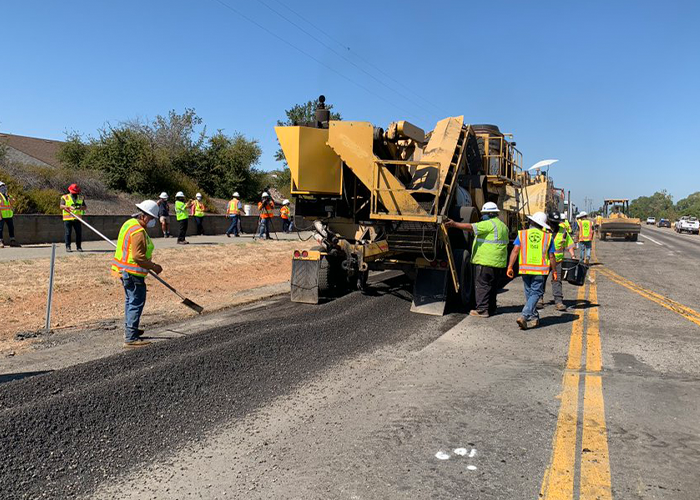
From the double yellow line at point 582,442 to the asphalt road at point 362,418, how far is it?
1 centimetres

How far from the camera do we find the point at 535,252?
7371mm

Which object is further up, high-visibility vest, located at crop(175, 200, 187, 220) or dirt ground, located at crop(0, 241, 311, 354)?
high-visibility vest, located at crop(175, 200, 187, 220)

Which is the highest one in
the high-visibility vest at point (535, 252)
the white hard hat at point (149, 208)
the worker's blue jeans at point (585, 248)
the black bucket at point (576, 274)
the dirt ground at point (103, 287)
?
the white hard hat at point (149, 208)

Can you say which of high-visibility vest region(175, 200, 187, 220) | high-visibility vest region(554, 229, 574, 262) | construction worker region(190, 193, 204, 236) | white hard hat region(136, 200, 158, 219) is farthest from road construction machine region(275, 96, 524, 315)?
construction worker region(190, 193, 204, 236)

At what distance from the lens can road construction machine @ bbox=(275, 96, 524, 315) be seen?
763 cm

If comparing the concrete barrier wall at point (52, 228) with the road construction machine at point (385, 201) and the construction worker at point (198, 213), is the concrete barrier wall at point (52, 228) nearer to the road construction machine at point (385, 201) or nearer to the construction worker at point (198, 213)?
the construction worker at point (198, 213)

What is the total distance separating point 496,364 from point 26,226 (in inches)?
514

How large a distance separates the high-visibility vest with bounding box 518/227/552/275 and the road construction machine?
38.3 inches

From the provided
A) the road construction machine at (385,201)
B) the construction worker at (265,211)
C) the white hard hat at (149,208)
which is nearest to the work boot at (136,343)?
the white hard hat at (149,208)

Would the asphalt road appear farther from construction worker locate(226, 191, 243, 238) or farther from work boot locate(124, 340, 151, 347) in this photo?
construction worker locate(226, 191, 243, 238)

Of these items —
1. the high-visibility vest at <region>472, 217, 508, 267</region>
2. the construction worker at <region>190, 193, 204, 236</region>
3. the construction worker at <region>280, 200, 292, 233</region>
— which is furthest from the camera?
the construction worker at <region>280, 200, 292, 233</region>

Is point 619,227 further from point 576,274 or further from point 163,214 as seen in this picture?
point 163,214

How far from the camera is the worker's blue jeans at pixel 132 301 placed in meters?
5.96

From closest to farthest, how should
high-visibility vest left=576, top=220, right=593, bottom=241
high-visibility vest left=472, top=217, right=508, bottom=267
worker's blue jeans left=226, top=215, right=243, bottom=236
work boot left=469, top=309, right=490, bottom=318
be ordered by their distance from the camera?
high-visibility vest left=472, top=217, right=508, bottom=267, work boot left=469, top=309, right=490, bottom=318, high-visibility vest left=576, top=220, right=593, bottom=241, worker's blue jeans left=226, top=215, right=243, bottom=236
